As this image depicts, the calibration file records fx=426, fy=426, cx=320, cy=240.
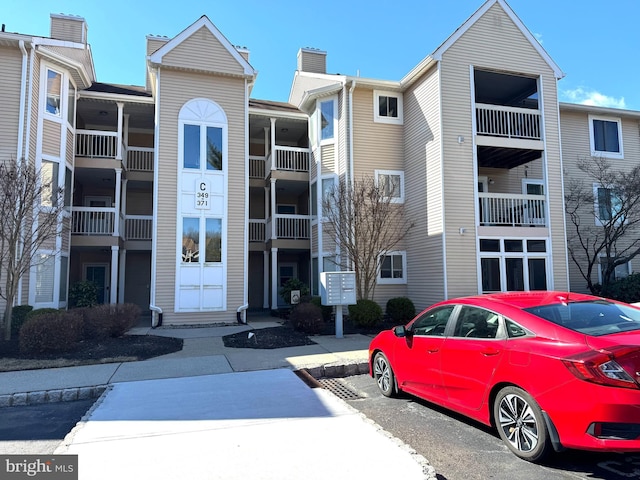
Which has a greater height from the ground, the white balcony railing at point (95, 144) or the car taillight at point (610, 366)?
the white balcony railing at point (95, 144)

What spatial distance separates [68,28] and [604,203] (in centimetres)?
2311

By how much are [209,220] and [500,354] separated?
1169 centimetres

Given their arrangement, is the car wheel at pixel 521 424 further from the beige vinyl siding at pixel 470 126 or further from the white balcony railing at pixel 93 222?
the white balcony railing at pixel 93 222

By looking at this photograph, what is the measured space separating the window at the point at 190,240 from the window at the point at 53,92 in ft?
18.5

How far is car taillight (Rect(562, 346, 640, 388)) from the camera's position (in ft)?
11.3

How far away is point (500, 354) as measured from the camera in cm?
425

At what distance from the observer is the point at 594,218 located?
17.3 m

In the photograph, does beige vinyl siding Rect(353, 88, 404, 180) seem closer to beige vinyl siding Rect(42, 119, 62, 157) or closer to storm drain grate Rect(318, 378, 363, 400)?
storm drain grate Rect(318, 378, 363, 400)

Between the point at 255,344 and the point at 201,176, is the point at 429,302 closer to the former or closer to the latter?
the point at 255,344

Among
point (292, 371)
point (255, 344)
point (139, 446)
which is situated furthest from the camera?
point (255, 344)

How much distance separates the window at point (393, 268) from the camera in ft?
50.9

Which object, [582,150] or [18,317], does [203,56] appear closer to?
[18,317]

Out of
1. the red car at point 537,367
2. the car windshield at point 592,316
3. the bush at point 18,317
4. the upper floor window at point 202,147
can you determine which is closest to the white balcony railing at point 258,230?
the upper floor window at point 202,147

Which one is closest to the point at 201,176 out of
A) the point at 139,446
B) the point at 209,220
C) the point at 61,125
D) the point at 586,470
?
the point at 209,220
